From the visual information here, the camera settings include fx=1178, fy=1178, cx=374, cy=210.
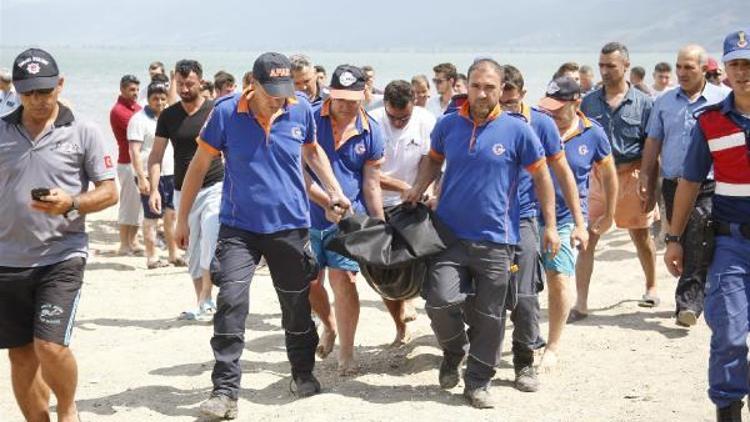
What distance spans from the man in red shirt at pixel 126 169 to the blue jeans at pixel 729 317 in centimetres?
870

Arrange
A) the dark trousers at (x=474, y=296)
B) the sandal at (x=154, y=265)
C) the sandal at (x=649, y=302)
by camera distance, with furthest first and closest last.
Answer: the sandal at (x=154, y=265) < the sandal at (x=649, y=302) < the dark trousers at (x=474, y=296)

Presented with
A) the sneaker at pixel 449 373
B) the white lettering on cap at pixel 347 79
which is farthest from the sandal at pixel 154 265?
the sneaker at pixel 449 373

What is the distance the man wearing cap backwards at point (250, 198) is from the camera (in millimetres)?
6723

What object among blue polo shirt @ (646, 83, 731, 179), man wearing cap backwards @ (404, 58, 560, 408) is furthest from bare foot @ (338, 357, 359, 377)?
blue polo shirt @ (646, 83, 731, 179)

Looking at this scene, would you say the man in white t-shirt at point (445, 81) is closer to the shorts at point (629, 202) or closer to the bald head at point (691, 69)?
the shorts at point (629, 202)

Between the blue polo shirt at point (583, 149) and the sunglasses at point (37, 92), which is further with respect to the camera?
the blue polo shirt at point (583, 149)

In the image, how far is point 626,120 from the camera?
968cm

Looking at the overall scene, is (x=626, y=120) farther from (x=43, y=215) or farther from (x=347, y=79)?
(x=43, y=215)

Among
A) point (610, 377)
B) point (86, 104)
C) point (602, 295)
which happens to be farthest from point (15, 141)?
point (86, 104)

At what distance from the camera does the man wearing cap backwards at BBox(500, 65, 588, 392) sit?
7.20 metres

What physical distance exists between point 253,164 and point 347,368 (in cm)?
170

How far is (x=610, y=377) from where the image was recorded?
7727 mm

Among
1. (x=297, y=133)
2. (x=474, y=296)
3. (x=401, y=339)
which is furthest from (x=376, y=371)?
(x=297, y=133)

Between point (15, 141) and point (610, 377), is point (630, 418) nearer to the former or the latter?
point (610, 377)
